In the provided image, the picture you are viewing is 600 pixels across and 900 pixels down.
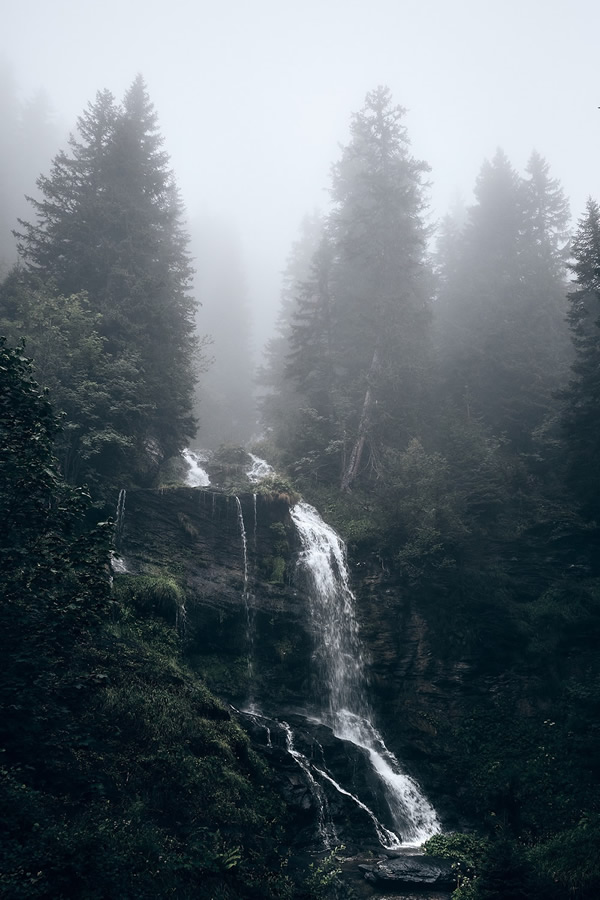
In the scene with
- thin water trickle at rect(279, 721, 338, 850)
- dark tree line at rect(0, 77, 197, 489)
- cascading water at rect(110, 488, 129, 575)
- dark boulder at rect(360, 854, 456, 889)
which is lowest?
dark boulder at rect(360, 854, 456, 889)

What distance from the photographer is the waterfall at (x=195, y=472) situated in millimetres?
24042

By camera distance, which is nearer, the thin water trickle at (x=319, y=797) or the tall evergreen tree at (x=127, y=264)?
the thin water trickle at (x=319, y=797)

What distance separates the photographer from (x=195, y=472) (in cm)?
2512

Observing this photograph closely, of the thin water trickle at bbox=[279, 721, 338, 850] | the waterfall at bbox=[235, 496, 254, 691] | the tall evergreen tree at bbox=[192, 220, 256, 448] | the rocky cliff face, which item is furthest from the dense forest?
the waterfall at bbox=[235, 496, 254, 691]

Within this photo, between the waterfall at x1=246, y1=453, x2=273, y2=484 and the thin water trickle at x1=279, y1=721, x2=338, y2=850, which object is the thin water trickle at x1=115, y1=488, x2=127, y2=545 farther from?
the waterfall at x1=246, y1=453, x2=273, y2=484

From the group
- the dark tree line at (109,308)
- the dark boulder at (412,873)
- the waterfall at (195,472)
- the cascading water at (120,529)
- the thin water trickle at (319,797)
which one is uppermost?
the dark tree line at (109,308)

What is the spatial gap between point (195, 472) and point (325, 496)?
643 cm

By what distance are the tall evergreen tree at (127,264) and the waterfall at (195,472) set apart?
7.63 ft

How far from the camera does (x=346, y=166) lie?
36.6 metres

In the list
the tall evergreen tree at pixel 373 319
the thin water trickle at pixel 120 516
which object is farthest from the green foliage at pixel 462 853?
the tall evergreen tree at pixel 373 319

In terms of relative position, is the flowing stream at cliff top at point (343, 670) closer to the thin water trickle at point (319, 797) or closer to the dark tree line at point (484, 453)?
the dark tree line at point (484, 453)

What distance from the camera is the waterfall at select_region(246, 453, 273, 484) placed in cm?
2544

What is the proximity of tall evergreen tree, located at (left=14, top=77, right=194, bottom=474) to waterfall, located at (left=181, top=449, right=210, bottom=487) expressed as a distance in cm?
232

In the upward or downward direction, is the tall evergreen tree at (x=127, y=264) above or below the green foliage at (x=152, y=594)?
above
